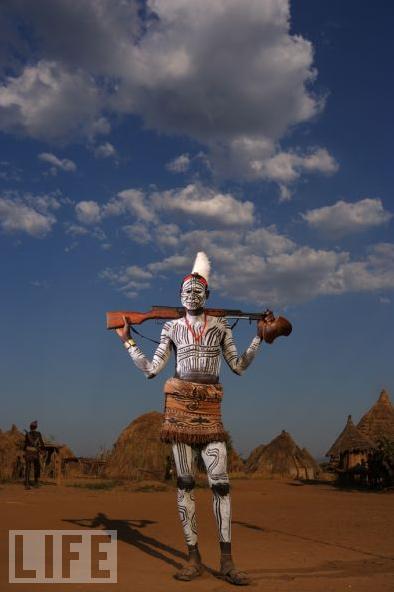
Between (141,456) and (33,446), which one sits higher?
(33,446)

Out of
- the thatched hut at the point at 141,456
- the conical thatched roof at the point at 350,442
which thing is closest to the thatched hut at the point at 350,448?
the conical thatched roof at the point at 350,442

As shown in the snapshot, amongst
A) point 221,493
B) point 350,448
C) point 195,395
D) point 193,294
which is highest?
point 193,294

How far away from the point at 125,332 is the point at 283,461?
25.9m

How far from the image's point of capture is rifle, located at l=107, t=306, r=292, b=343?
557 centimetres

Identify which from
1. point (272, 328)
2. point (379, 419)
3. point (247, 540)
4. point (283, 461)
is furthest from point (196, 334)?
point (283, 461)

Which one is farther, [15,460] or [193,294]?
[15,460]

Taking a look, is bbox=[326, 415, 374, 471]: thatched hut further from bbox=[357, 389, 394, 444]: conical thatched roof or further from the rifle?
the rifle

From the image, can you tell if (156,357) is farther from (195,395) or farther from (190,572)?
(190,572)

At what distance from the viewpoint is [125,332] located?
Answer: 576cm

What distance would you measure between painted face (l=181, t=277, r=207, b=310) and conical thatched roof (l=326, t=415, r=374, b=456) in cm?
A: 1822

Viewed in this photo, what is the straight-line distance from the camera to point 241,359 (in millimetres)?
5609

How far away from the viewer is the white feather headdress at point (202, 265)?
19.8 feet

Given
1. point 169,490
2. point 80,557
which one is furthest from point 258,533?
point 169,490

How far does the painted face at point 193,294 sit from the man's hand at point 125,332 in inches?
22.4
